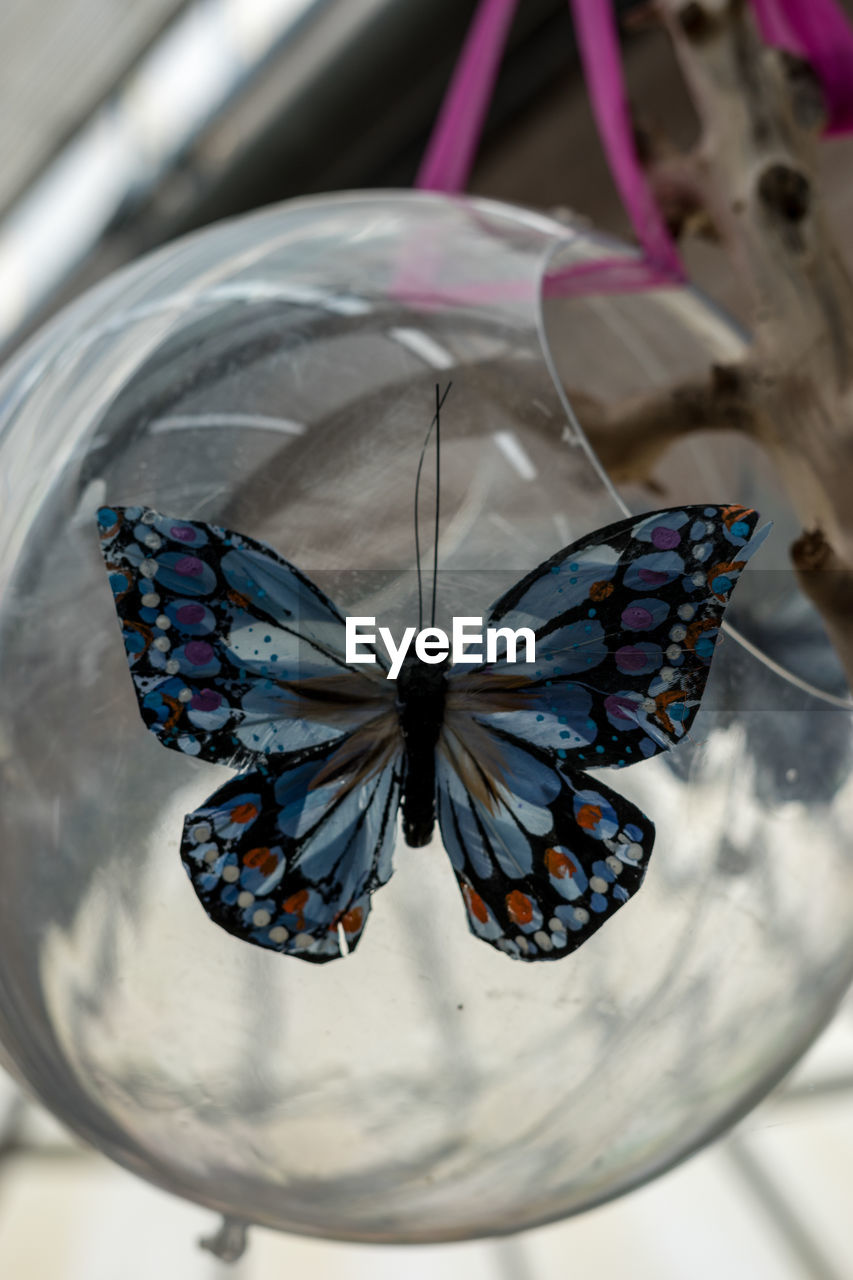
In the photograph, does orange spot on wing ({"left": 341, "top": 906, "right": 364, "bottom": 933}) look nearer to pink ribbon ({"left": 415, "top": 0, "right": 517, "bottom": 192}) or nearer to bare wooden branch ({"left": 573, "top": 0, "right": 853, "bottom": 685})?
bare wooden branch ({"left": 573, "top": 0, "right": 853, "bottom": 685})

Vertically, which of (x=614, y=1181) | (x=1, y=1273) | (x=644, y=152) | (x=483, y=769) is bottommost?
(x=1, y=1273)

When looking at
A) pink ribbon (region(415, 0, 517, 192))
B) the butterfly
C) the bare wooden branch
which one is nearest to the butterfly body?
the butterfly

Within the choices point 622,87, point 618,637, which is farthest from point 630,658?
point 622,87

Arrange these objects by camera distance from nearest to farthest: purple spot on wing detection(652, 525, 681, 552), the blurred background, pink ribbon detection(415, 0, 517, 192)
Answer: purple spot on wing detection(652, 525, 681, 552) < pink ribbon detection(415, 0, 517, 192) < the blurred background

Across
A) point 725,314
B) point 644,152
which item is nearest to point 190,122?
point 644,152

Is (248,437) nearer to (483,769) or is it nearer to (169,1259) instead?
(483,769)

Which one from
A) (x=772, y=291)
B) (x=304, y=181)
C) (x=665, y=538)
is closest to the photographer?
(x=665, y=538)

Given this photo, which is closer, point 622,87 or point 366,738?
point 366,738

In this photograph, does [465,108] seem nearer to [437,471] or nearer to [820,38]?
[820,38]
